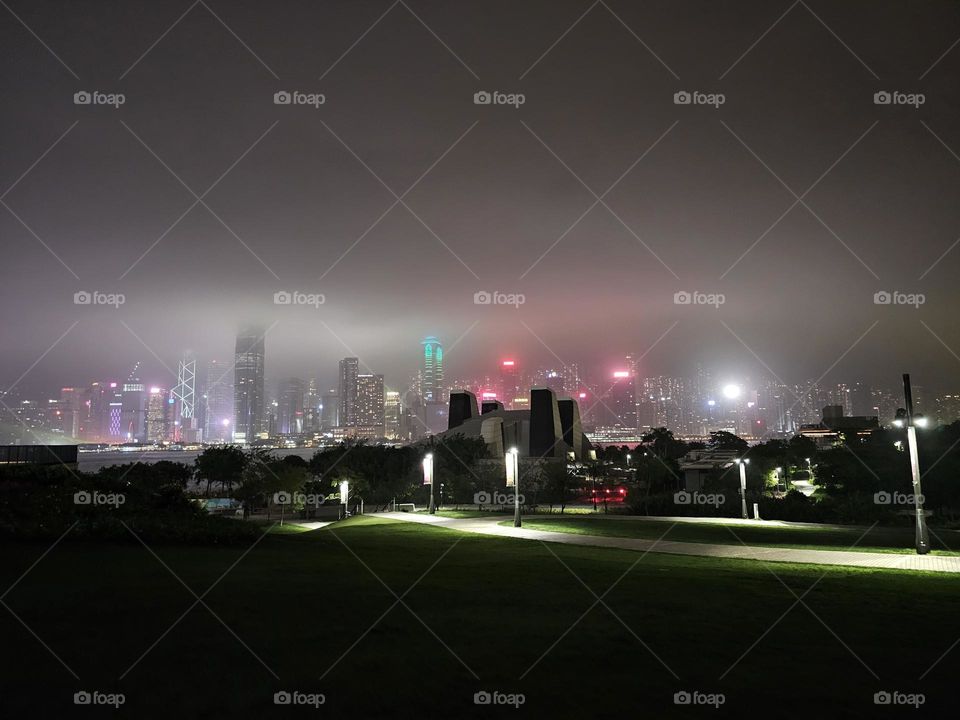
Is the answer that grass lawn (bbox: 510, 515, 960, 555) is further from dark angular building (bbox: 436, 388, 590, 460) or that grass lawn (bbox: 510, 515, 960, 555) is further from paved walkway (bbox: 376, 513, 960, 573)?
dark angular building (bbox: 436, 388, 590, 460)

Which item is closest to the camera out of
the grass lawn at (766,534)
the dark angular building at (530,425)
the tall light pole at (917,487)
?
the tall light pole at (917,487)

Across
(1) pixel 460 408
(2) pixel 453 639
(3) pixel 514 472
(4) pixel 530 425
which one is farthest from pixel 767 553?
(1) pixel 460 408

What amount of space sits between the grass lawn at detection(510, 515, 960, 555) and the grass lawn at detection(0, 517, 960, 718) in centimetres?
755

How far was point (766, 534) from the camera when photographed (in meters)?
23.6

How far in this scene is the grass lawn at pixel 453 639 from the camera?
5.97 m

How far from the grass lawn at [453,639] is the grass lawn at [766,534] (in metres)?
7.55

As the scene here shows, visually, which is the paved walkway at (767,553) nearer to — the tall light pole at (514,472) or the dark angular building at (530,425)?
the tall light pole at (514,472)

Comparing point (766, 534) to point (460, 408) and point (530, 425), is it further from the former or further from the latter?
point (460, 408)

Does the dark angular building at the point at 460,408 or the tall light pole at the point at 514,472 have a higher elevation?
the dark angular building at the point at 460,408

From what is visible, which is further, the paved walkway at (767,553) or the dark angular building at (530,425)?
the dark angular building at (530,425)

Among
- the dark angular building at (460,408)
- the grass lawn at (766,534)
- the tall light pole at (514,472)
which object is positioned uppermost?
the dark angular building at (460,408)

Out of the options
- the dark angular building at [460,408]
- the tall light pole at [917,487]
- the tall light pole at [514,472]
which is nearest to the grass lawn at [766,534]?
the tall light pole at [917,487]

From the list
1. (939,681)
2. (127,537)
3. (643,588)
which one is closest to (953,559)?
(643,588)

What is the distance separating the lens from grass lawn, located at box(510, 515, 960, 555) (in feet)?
65.1
